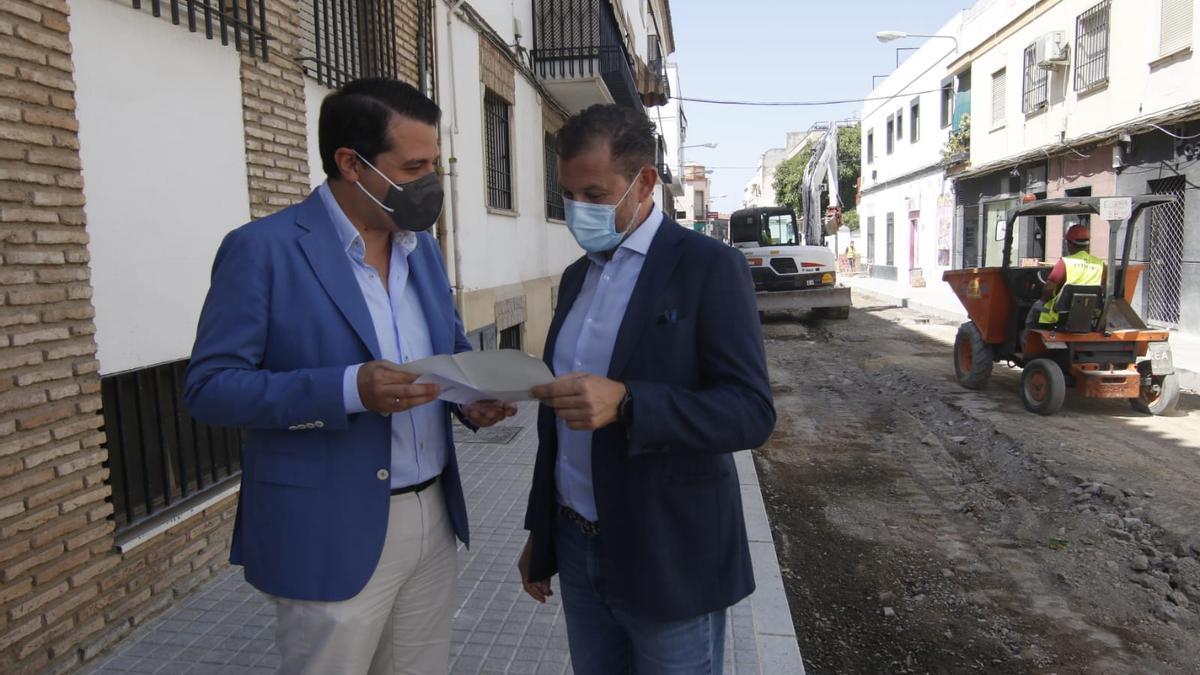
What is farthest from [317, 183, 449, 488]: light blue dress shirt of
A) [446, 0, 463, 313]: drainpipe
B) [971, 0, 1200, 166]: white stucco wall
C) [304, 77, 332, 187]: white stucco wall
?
[971, 0, 1200, 166]: white stucco wall

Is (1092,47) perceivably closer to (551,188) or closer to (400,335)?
(551,188)

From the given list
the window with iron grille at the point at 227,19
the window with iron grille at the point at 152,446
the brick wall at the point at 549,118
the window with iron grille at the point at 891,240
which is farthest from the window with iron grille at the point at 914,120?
the window with iron grille at the point at 152,446

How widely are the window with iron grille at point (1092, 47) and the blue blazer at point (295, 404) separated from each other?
1604 centimetres

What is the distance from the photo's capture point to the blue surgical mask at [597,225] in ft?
6.30

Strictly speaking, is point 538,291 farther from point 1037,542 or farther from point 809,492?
point 1037,542

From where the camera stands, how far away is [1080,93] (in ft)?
50.0

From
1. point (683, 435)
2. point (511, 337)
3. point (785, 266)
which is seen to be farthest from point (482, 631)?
point (785, 266)

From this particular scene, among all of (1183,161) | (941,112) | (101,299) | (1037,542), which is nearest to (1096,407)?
(1037,542)

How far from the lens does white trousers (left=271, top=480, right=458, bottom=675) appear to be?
1.86 meters

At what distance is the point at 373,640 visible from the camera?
1.96 meters

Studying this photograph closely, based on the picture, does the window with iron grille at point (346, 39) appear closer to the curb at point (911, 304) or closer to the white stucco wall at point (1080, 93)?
the white stucco wall at point (1080, 93)

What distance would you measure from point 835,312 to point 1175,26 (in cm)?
719

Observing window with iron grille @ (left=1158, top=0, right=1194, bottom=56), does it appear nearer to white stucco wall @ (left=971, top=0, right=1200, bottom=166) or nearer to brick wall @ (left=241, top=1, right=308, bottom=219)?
white stucco wall @ (left=971, top=0, right=1200, bottom=166)

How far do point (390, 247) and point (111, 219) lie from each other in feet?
6.56
